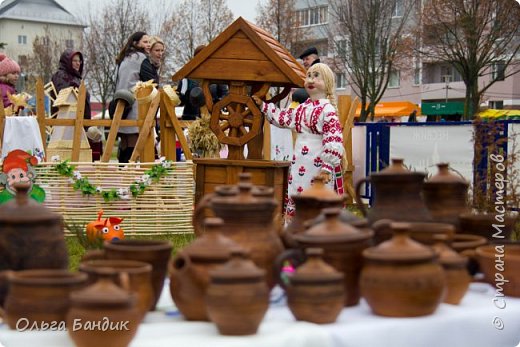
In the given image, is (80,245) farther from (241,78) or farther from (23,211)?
(23,211)

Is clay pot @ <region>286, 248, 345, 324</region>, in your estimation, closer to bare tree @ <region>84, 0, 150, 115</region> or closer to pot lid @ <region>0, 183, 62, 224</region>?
pot lid @ <region>0, 183, 62, 224</region>

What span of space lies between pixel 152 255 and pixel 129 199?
14.1 ft

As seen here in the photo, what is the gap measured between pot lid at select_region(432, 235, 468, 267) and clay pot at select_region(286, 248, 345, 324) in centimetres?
42

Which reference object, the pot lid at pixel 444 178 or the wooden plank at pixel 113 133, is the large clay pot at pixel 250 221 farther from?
the wooden plank at pixel 113 133

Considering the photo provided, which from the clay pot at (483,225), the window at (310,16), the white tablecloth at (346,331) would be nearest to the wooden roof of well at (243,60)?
the clay pot at (483,225)

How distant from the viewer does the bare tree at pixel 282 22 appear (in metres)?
28.8

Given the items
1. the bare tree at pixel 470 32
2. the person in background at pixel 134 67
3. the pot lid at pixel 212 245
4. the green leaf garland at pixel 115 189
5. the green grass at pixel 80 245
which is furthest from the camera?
the bare tree at pixel 470 32

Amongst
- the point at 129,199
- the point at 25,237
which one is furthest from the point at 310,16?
the point at 25,237

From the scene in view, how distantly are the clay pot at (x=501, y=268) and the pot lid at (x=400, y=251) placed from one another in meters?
0.46

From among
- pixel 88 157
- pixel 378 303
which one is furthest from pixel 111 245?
pixel 88 157

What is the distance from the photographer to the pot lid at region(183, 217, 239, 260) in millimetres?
2215

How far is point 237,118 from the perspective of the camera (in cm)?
520

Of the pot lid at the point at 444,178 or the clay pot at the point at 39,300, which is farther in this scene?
the pot lid at the point at 444,178

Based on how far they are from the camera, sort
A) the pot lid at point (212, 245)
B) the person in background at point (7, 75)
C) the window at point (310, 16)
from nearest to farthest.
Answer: the pot lid at point (212, 245), the person in background at point (7, 75), the window at point (310, 16)
